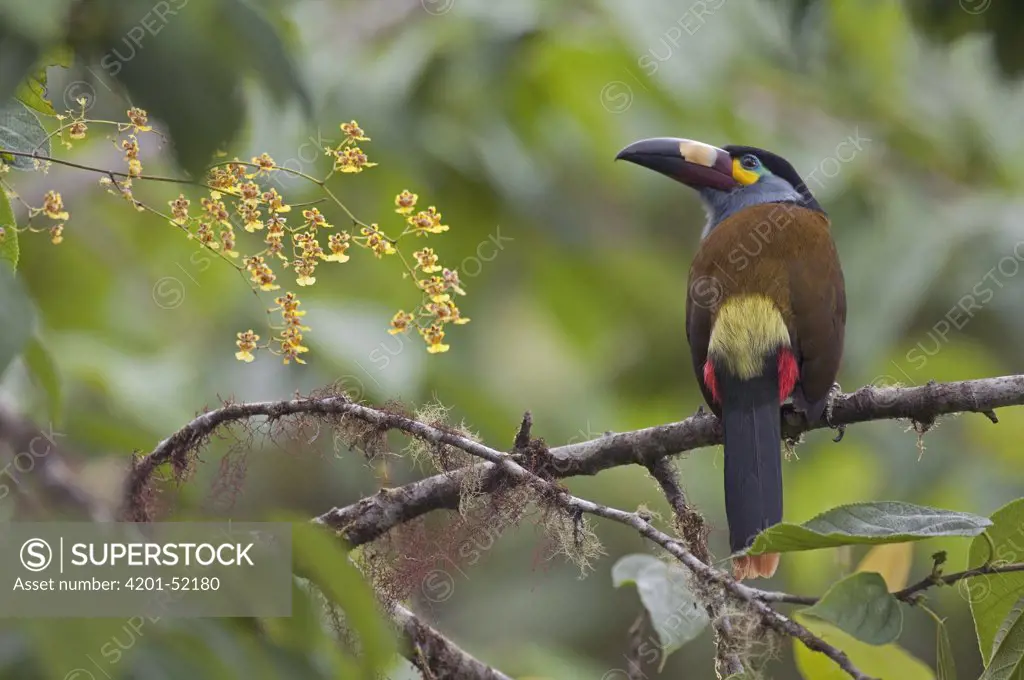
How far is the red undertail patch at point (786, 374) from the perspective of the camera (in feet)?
8.89

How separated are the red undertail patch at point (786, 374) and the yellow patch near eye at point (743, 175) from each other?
86 cm

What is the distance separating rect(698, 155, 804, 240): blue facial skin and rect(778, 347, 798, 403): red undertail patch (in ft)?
2.35

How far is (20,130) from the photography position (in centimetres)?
145

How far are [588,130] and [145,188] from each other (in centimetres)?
164

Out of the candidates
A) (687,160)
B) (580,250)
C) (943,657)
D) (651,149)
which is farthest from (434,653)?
(580,250)

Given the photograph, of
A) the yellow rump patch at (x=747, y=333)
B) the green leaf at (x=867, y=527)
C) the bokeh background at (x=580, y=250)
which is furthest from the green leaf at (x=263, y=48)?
the yellow rump patch at (x=747, y=333)

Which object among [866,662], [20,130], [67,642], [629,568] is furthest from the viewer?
[629,568]

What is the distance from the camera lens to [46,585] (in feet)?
3.56

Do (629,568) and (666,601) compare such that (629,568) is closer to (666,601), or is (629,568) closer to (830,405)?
(666,601)

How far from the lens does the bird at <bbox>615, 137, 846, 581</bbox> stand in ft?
8.20

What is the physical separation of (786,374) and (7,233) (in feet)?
5.95

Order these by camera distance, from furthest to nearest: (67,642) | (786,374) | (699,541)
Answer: (786,374) → (699,541) → (67,642)

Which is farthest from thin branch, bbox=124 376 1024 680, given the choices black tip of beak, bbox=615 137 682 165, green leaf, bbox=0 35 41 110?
black tip of beak, bbox=615 137 682 165

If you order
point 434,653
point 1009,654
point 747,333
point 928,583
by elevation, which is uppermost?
point 747,333
